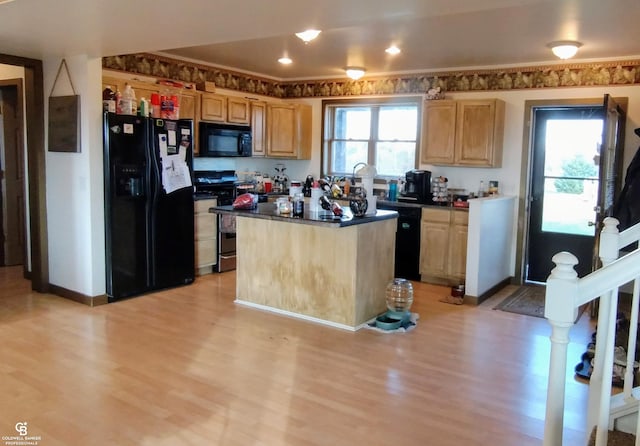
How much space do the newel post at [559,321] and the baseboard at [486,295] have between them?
3773mm

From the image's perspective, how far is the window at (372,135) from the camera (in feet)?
23.0

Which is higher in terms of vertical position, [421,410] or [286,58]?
[286,58]

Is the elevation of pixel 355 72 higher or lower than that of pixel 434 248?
higher

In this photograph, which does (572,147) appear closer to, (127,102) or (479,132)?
(479,132)

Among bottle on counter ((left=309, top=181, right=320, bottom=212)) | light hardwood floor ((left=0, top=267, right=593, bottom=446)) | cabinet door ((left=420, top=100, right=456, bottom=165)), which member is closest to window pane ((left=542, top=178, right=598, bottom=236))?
cabinet door ((left=420, top=100, right=456, bottom=165))

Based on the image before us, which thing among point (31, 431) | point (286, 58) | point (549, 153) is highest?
A: point (286, 58)

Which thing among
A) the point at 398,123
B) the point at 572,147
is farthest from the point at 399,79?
the point at 572,147

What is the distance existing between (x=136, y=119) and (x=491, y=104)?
3821mm

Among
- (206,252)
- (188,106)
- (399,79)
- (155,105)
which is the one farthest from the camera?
(399,79)

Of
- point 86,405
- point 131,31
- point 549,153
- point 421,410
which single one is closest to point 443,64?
point 549,153

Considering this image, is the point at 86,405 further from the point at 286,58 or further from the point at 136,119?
the point at 286,58

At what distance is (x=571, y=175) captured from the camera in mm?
6059

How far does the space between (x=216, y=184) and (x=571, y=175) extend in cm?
413

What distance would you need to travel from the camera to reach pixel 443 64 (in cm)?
633
